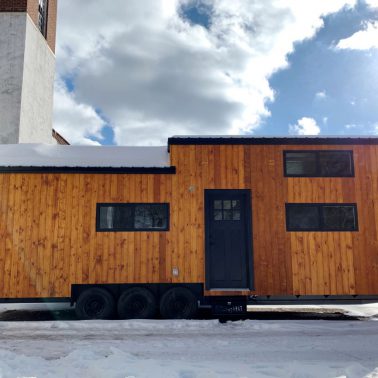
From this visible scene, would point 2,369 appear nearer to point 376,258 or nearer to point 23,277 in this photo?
point 23,277

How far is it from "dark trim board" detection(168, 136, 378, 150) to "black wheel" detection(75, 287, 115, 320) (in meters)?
4.49

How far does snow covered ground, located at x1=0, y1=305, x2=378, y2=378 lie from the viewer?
5820mm

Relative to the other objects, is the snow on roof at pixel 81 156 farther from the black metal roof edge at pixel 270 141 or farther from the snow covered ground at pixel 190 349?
the snow covered ground at pixel 190 349

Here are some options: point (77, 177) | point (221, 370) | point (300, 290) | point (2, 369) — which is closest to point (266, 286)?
point (300, 290)

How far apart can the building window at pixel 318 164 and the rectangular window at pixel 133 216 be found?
3.75m

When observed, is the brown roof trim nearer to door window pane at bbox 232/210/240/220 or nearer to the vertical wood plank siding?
the vertical wood plank siding

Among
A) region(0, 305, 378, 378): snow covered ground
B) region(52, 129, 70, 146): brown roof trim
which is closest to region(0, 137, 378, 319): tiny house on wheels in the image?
region(0, 305, 378, 378): snow covered ground

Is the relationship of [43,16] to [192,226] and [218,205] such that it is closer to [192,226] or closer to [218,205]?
[218,205]

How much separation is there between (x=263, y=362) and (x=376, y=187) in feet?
22.6

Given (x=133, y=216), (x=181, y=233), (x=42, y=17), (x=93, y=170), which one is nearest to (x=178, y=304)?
(x=181, y=233)

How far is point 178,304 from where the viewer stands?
34.2ft

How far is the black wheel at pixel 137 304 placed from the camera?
10281mm

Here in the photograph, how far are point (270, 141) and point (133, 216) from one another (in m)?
4.41

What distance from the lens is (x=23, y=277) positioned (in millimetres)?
10367
